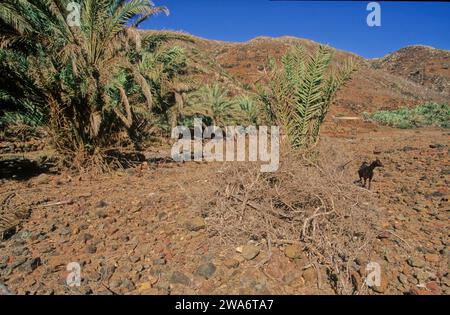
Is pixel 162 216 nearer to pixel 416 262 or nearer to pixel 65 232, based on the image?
pixel 65 232

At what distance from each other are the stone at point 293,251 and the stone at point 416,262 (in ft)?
2.89

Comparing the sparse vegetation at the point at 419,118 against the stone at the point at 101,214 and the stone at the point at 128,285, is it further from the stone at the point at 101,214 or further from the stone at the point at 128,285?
the stone at the point at 128,285

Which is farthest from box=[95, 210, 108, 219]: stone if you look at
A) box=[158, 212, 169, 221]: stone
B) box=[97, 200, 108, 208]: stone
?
box=[158, 212, 169, 221]: stone

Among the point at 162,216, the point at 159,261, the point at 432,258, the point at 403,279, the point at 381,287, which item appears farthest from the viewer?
the point at 162,216

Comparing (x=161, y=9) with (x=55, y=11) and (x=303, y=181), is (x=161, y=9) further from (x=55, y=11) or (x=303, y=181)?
(x=303, y=181)

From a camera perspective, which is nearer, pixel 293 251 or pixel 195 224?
pixel 293 251

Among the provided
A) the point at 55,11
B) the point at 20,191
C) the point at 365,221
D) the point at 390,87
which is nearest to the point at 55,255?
the point at 20,191

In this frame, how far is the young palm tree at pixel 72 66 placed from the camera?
4727 millimetres

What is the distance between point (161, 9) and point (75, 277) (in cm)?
454

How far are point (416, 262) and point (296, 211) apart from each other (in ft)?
3.31

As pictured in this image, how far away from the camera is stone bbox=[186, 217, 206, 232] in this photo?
10.6ft

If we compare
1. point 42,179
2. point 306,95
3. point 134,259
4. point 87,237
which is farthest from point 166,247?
point 42,179

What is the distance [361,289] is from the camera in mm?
2396

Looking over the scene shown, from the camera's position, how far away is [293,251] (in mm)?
2773
